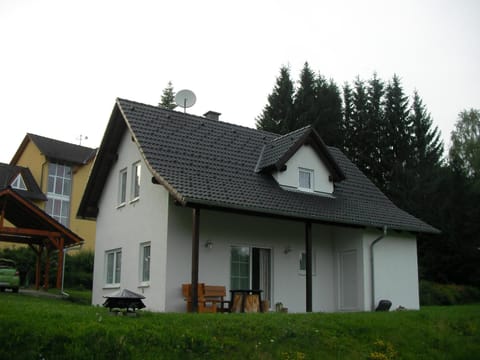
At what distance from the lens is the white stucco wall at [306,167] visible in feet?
62.6

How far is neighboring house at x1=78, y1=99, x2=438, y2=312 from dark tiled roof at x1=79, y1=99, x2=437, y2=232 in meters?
0.05

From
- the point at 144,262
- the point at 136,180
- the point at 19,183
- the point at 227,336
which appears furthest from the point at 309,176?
the point at 19,183

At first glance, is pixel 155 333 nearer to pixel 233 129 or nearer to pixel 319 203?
pixel 319 203

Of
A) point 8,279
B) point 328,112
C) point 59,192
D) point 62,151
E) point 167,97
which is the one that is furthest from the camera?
point 167,97

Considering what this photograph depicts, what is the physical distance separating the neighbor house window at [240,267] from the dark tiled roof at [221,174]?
1934 millimetres

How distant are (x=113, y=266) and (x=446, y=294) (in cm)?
1639

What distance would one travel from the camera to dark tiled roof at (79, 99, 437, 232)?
16.0m

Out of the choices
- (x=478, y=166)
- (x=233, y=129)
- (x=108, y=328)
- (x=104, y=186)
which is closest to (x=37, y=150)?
(x=104, y=186)

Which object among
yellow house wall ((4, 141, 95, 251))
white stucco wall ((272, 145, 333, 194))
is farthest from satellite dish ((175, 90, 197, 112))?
yellow house wall ((4, 141, 95, 251))

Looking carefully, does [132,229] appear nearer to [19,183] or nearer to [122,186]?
Answer: [122,186]

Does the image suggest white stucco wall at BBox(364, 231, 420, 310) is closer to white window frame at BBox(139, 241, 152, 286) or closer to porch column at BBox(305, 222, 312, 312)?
porch column at BBox(305, 222, 312, 312)

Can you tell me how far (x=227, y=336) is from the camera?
35.0ft

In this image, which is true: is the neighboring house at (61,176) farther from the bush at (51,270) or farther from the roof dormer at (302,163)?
the roof dormer at (302,163)

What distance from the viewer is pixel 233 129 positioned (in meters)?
21.0
